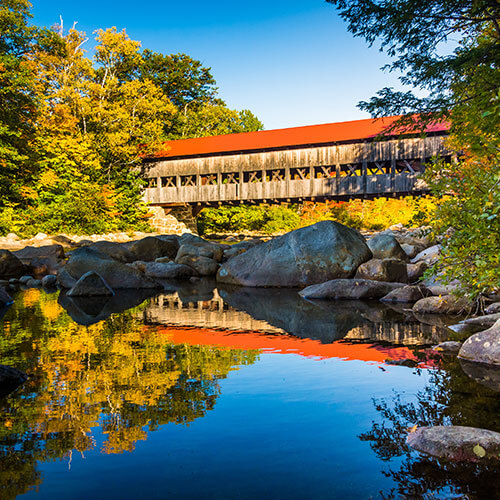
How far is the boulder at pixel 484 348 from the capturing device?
414 cm

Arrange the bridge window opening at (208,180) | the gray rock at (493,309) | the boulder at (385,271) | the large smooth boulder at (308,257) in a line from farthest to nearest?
the bridge window opening at (208,180)
the large smooth boulder at (308,257)
the boulder at (385,271)
the gray rock at (493,309)

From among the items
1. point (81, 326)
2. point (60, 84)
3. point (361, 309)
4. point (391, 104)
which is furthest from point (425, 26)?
point (60, 84)

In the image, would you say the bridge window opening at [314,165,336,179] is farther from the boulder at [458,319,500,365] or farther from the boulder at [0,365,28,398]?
the boulder at [0,365,28,398]

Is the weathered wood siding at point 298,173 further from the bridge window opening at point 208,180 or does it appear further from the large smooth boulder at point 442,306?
the large smooth boulder at point 442,306

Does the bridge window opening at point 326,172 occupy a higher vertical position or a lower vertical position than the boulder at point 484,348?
higher

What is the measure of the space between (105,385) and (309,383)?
55.4 inches

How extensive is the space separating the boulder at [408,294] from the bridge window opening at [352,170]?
16831 mm

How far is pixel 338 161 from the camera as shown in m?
24.9

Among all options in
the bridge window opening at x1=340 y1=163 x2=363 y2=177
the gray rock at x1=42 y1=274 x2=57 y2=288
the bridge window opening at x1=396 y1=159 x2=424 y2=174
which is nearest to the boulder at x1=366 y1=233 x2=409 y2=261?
the gray rock at x1=42 y1=274 x2=57 y2=288

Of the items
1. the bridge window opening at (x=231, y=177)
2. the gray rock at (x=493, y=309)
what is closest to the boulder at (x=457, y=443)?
the gray rock at (x=493, y=309)

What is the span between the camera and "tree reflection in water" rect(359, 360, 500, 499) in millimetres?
2098

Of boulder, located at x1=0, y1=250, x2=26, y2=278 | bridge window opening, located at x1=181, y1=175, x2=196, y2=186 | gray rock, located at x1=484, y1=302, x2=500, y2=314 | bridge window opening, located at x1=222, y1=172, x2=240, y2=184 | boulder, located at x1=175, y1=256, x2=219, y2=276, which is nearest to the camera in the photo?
gray rock, located at x1=484, y1=302, x2=500, y2=314

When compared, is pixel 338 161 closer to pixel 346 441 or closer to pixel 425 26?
pixel 425 26

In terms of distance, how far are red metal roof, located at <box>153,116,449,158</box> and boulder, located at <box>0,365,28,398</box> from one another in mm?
22002
